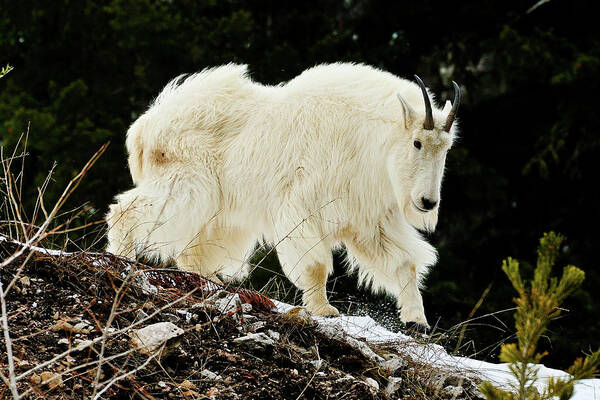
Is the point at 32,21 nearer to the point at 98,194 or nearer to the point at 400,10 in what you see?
the point at 98,194

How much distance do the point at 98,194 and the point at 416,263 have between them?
480 centimetres

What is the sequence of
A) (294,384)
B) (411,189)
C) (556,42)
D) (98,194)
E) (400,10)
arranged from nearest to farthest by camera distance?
(294,384), (411,189), (98,194), (556,42), (400,10)

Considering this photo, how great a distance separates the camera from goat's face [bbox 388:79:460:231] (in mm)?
4504

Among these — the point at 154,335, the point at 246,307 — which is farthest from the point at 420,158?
the point at 154,335

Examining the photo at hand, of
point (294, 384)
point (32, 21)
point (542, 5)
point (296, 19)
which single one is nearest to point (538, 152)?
point (542, 5)

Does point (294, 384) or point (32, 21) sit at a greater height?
point (32, 21)

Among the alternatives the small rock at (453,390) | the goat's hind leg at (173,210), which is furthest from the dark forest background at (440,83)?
the small rock at (453,390)

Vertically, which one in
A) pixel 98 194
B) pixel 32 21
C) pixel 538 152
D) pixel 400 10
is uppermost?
pixel 32 21

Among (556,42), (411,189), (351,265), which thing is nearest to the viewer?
(411,189)

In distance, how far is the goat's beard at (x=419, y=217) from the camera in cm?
468

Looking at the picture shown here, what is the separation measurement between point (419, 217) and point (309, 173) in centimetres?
81

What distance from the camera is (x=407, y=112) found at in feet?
15.2

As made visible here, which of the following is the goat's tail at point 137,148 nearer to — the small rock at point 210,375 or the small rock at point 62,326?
the small rock at point 62,326

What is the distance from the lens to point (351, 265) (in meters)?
5.17
